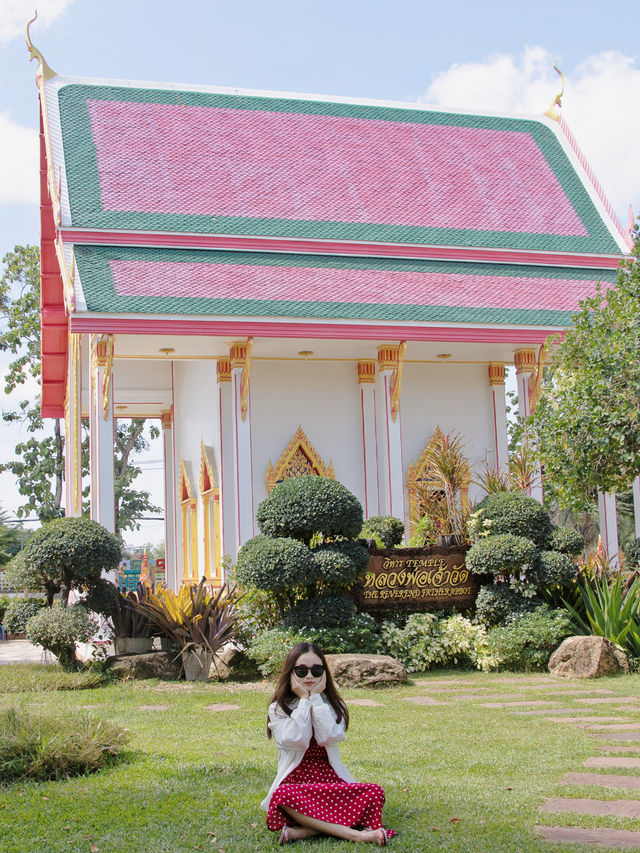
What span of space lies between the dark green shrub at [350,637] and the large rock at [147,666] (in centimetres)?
138

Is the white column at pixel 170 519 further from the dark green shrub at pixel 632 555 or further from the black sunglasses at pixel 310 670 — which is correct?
the black sunglasses at pixel 310 670

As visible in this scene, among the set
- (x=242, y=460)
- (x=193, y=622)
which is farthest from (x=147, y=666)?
(x=242, y=460)

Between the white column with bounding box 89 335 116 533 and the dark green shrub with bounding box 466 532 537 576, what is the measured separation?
4418 millimetres

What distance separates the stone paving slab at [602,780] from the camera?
17.0 ft

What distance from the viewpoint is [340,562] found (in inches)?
382

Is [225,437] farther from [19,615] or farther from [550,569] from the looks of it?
[550,569]

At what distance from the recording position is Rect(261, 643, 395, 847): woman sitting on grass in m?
4.18

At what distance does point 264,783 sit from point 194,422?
38.5ft

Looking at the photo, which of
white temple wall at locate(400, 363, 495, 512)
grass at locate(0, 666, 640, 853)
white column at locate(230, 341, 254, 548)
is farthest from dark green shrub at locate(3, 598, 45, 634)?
white temple wall at locate(400, 363, 495, 512)

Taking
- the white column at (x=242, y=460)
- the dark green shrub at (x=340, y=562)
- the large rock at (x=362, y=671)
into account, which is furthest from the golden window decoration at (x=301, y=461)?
the large rock at (x=362, y=671)

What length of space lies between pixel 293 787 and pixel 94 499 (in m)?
8.58

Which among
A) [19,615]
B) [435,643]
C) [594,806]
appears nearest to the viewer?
[594,806]

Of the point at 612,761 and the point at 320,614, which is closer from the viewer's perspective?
the point at 612,761

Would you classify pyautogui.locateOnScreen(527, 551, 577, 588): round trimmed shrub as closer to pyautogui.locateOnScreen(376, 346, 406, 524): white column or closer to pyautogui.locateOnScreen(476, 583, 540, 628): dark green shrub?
pyautogui.locateOnScreen(476, 583, 540, 628): dark green shrub
